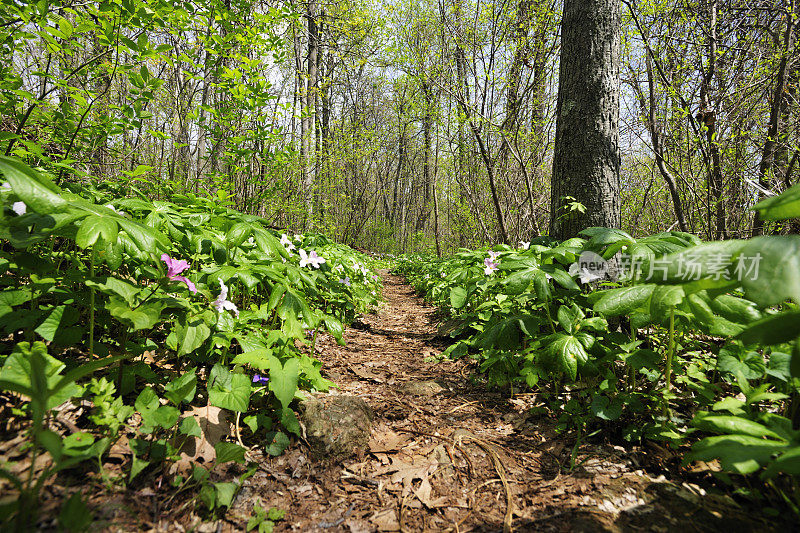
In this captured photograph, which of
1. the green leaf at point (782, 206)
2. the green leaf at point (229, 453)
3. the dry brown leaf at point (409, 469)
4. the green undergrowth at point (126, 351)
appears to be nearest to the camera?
the green leaf at point (782, 206)

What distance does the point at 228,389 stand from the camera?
147 centimetres

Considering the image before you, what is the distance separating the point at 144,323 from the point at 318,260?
157 centimetres

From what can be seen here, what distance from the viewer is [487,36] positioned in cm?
617

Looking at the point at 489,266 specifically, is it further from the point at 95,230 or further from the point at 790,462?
the point at 95,230

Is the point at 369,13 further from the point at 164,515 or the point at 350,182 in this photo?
the point at 164,515

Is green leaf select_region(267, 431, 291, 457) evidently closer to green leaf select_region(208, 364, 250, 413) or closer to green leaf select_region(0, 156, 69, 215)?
green leaf select_region(208, 364, 250, 413)

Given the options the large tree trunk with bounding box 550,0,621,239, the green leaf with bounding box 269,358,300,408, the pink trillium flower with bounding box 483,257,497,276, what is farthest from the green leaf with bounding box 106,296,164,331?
the large tree trunk with bounding box 550,0,621,239

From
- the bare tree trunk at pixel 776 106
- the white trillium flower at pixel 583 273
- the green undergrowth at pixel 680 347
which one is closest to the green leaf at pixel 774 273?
the green undergrowth at pixel 680 347

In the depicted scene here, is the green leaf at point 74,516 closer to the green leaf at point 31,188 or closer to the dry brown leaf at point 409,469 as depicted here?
the green leaf at point 31,188

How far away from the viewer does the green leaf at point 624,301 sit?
1382 mm

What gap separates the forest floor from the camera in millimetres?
1113

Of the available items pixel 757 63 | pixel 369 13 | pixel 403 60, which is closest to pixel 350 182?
pixel 369 13

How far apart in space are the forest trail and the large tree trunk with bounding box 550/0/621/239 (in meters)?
1.59

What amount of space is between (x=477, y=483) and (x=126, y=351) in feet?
5.63
